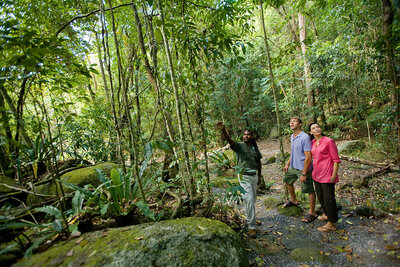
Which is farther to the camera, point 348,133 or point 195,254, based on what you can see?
point 348,133

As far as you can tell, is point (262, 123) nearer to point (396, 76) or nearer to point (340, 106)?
point (340, 106)

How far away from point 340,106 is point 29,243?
11618mm

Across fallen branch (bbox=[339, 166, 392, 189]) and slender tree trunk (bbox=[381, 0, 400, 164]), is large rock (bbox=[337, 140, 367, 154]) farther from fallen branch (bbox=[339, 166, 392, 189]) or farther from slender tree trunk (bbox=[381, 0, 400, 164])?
slender tree trunk (bbox=[381, 0, 400, 164])

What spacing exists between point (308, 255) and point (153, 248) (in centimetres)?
216

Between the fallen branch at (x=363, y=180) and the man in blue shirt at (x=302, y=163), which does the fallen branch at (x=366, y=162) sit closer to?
the fallen branch at (x=363, y=180)

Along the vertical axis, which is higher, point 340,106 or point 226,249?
point 340,106

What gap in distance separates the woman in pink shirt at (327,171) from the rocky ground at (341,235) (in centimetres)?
29

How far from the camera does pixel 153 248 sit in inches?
64.7

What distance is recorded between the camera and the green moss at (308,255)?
2.41 meters

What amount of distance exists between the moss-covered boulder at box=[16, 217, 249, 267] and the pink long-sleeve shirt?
193 centimetres

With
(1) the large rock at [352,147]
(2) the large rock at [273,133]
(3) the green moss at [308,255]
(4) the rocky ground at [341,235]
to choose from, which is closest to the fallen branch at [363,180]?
(4) the rocky ground at [341,235]

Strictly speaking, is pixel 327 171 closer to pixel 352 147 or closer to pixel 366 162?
pixel 366 162

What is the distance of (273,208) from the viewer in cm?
416

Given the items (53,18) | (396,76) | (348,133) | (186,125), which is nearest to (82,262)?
(186,125)
